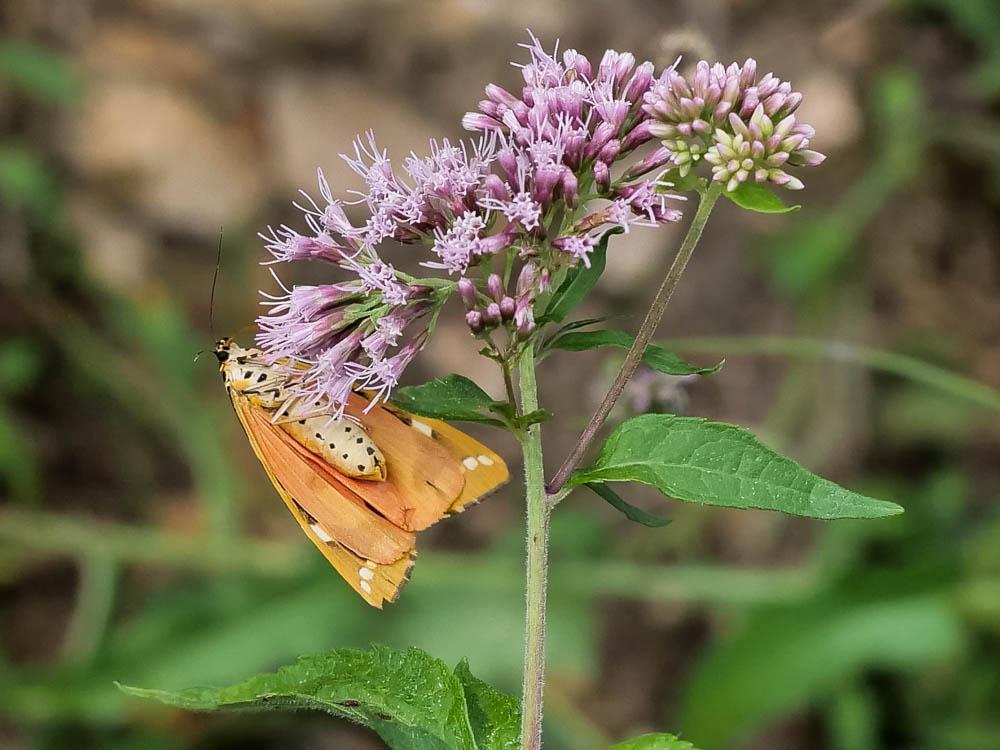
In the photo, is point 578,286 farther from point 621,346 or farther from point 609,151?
point 609,151

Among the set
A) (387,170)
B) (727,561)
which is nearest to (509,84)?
(727,561)

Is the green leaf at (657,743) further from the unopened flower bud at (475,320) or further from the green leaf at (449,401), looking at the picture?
the unopened flower bud at (475,320)

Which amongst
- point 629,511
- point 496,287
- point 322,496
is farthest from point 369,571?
point 496,287

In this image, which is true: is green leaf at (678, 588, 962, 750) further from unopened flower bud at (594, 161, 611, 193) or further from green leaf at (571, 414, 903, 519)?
unopened flower bud at (594, 161, 611, 193)

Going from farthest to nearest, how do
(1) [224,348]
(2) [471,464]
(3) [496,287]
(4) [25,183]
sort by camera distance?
(4) [25,183], (1) [224,348], (2) [471,464], (3) [496,287]

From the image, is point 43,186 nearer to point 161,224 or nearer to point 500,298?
point 161,224

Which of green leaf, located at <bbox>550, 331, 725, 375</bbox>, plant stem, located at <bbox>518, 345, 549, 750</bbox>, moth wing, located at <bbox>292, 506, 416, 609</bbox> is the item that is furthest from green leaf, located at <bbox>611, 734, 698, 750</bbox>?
green leaf, located at <bbox>550, 331, 725, 375</bbox>
